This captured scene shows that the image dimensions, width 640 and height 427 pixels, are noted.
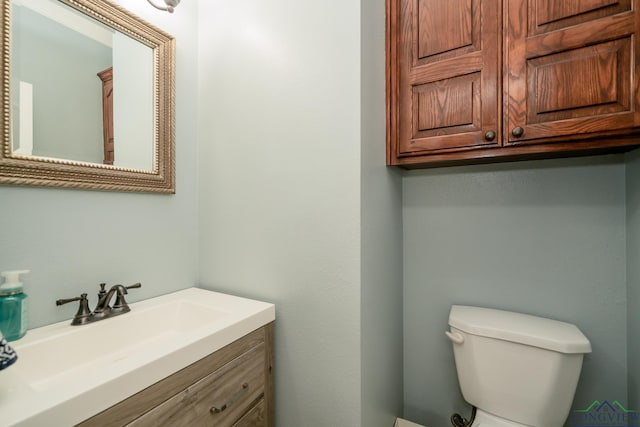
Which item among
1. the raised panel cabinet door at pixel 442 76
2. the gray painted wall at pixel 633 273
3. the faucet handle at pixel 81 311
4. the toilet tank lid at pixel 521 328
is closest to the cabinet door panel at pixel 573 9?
the raised panel cabinet door at pixel 442 76

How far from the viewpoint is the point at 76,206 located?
881 mm

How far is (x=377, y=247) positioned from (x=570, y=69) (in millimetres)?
872

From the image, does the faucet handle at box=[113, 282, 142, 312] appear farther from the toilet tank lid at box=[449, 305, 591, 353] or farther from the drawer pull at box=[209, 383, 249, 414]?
the toilet tank lid at box=[449, 305, 591, 353]

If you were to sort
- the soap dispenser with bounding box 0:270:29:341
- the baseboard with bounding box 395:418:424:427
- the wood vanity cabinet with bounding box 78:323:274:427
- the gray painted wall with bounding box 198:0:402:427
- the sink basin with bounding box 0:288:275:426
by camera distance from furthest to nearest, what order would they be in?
the baseboard with bounding box 395:418:424:427
the gray painted wall with bounding box 198:0:402:427
the soap dispenser with bounding box 0:270:29:341
the wood vanity cabinet with bounding box 78:323:274:427
the sink basin with bounding box 0:288:275:426

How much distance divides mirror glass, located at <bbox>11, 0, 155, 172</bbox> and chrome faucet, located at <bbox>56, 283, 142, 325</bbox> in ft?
1.48

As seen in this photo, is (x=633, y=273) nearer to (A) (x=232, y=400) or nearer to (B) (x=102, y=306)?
(A) (x=232, y=400)

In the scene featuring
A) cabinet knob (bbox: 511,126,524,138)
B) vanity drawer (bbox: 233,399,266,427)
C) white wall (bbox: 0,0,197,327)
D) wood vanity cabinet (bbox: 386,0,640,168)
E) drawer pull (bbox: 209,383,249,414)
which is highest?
wood vanity cabinet (bbox: 386,0,640,168)

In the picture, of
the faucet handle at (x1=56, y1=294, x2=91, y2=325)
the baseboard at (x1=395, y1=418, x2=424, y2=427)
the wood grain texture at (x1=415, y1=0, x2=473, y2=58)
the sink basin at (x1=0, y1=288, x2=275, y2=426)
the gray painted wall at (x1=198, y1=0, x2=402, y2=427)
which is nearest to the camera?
the sink basin at (x1=0, y1=288, x2=275, y2=426)

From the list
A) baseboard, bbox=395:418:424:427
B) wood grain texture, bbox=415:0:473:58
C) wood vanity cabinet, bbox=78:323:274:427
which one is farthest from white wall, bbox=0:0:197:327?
baseboard, bbox=395:418:424:427

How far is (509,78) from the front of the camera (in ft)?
3.10

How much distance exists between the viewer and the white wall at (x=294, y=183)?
3.01ft

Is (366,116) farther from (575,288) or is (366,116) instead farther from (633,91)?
(575,288)

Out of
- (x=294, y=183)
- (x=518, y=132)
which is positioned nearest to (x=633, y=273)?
(x=518, y=132)

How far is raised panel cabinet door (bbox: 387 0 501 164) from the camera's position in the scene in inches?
38.7
